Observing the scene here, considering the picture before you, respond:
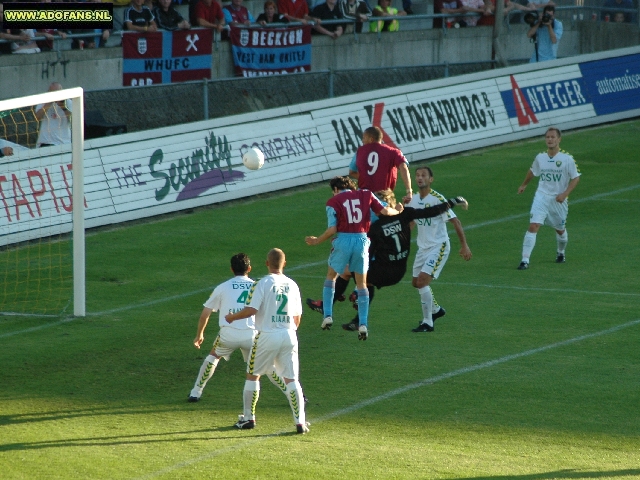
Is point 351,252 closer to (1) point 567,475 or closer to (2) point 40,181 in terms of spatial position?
(1) point 567,475

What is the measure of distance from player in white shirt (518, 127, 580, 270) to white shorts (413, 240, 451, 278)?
13.6 feet

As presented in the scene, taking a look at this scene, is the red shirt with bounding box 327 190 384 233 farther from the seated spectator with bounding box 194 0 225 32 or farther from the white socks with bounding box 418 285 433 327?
the seated spectator with bounding box 194 0 225 32

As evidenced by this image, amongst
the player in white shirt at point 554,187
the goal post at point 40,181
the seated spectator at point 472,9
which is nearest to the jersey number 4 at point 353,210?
the goal post at point 40,181

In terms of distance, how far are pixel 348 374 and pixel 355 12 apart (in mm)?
19513

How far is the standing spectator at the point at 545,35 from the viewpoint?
30297 millimetres

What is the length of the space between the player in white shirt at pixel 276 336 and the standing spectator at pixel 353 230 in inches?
114

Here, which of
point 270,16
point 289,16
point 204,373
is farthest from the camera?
point 289,16

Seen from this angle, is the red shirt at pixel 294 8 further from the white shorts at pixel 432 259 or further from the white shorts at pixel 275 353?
the white shorts at pixel 275 353

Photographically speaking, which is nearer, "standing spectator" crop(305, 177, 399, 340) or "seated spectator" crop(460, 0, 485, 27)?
"standing spectator" crop(305, 177, 399, 340)

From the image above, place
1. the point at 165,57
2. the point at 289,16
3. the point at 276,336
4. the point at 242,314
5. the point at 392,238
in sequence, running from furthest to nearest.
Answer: the point at 289,16 → the point at 165,57 → the point at 392,238 → the point at 242,314 → the point at 276,336

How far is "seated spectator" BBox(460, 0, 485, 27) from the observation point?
3259 cm

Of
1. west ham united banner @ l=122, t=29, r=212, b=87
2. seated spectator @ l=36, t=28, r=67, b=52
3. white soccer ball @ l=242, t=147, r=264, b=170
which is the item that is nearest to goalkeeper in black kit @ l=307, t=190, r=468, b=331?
white soccer ball @ l=242, t=147, r=264, b=170

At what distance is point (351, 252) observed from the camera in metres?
12.8

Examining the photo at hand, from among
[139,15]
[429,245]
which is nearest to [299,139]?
[139,15]
